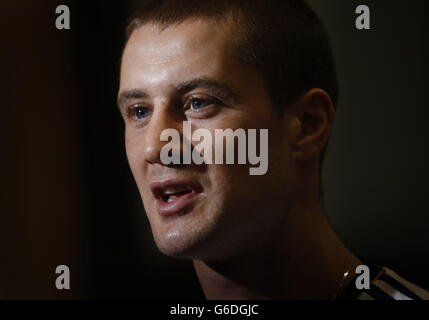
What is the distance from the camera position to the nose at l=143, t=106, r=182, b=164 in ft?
3.59

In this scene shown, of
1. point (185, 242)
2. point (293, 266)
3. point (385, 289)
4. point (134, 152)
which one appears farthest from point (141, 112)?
point (385, 289)

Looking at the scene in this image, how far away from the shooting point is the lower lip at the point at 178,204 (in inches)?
43.7

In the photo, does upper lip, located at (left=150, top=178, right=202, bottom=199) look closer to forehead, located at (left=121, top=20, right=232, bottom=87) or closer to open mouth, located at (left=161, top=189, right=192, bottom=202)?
open mouth, located at (left=161, top=189, right=192, bottom=202)

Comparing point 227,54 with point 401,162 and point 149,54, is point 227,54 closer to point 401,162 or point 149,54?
point 149,54

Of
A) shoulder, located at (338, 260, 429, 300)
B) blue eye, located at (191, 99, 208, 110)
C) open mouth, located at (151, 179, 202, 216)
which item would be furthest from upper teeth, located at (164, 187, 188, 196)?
shoulder, located at (338, 260, 429, 300)

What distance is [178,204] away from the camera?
3.66ft

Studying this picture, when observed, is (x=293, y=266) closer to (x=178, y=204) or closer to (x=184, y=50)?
(x=178, y=204)

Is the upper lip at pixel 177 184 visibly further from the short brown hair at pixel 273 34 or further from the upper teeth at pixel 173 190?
the short brown hair at pixel 273 34

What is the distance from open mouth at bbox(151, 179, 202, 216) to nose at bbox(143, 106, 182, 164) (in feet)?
0.18

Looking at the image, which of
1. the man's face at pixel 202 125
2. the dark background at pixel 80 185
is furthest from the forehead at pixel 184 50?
the dark background at pixel 80 185

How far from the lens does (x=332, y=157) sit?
4.29 feet

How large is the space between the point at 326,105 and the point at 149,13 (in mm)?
430

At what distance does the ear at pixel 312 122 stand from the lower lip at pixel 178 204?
9.5 inches

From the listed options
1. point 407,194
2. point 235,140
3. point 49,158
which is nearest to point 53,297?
point 49,158
